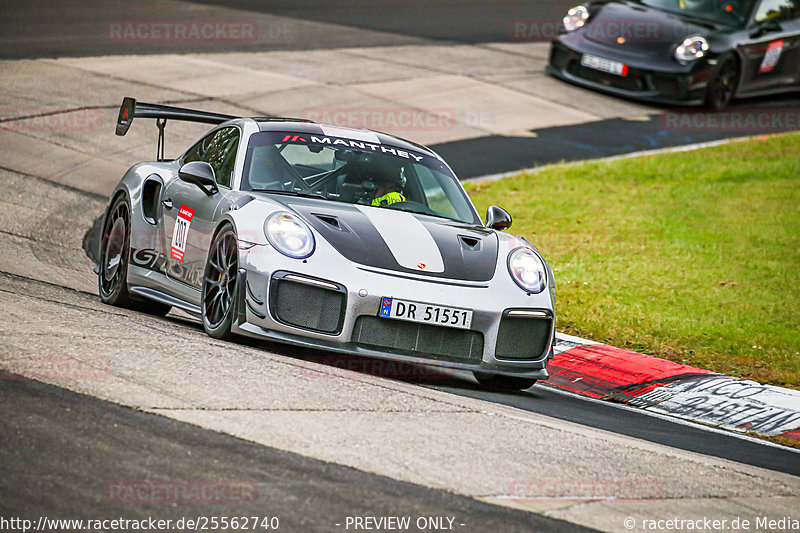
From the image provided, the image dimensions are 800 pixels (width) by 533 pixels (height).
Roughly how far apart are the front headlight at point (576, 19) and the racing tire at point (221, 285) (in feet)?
41.9

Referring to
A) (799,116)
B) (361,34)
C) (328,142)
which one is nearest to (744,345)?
(328,142)

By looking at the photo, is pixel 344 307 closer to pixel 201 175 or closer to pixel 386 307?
pixel 386 307

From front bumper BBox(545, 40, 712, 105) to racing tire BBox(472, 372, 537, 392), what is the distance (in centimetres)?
1163

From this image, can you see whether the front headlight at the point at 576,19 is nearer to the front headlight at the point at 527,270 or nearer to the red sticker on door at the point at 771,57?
the red sticker on door at the point at 771,57

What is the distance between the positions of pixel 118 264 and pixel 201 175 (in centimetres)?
134

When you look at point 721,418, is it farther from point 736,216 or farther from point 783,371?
point 736,216
